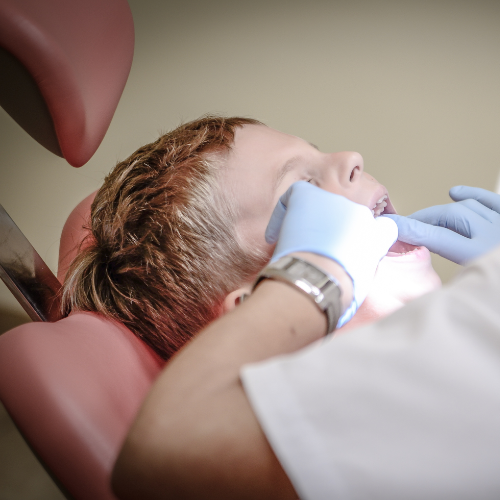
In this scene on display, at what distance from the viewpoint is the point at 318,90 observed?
1722 millimetres

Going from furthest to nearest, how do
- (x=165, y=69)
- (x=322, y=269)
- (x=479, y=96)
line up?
(x=165, y=69) < (x=479, y=96) < (x=322, y=269)

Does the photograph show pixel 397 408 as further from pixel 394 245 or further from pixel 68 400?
pixel 394 245

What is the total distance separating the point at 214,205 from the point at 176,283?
19 cm

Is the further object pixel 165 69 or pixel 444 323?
pixel 165 69

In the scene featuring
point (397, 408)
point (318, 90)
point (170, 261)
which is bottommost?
point (170, 261)

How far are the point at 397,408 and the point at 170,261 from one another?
0.67 m

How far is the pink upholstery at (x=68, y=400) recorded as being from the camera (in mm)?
575

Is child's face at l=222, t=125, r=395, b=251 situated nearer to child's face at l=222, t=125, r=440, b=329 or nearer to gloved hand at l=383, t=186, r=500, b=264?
child's face at l=222, t=125, r=440, b=329

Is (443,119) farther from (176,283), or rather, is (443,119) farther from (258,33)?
(176,283)

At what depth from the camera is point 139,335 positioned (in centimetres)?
96

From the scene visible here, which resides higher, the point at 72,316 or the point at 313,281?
the point at 313,281

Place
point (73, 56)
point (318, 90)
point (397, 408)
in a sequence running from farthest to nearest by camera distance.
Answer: point (318, 90) → point (73, 56) → point (397, 408)

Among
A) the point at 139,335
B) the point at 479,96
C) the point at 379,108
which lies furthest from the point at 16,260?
the point at 479,96

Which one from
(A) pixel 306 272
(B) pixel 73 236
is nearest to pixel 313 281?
(A) pixel 306 272
